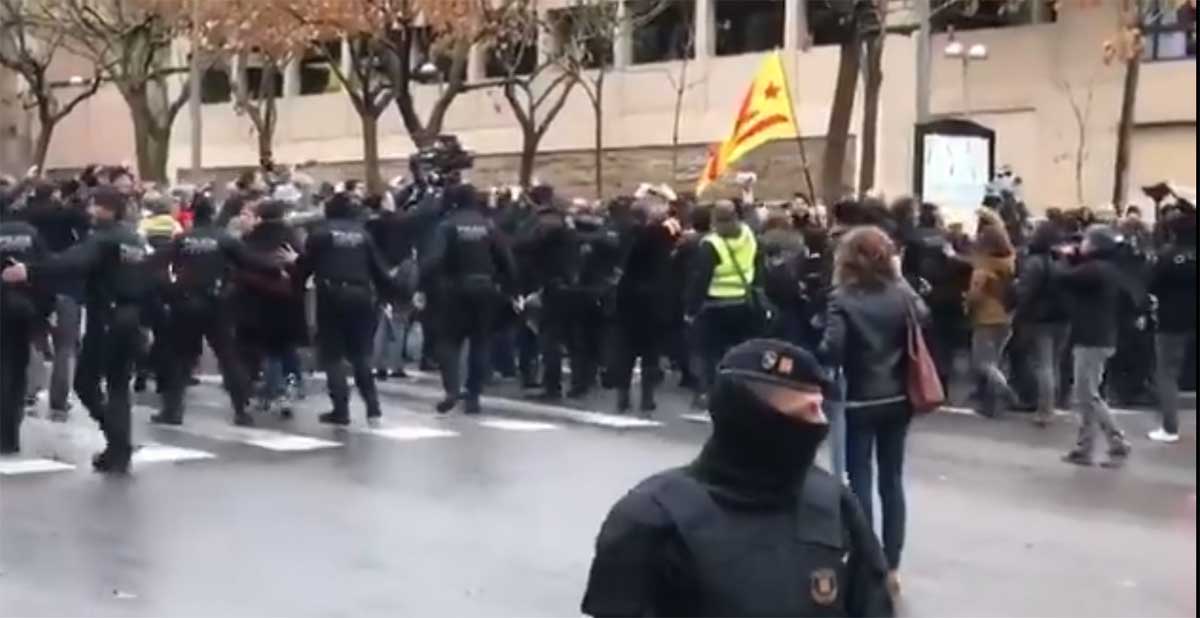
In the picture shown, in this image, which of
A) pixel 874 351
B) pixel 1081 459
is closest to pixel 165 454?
pixel 1081 459

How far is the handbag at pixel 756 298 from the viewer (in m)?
17.2

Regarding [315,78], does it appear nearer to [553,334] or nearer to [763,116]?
[763,116]

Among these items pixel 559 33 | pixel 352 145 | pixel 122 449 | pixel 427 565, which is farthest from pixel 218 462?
pixel 352 145

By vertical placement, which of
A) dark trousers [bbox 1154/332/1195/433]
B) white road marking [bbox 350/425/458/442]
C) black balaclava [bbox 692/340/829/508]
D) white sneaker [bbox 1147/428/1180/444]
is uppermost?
black balaclava [bbox 692/340/829/508]

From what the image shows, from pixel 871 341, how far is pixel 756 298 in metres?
7.68

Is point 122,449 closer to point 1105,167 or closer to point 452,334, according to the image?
point 452,334

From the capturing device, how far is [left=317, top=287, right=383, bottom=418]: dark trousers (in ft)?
54.2

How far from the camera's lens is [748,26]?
4803cm

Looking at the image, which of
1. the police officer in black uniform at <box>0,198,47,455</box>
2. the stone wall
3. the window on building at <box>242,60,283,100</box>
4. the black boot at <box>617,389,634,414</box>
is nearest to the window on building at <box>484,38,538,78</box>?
the stone wall

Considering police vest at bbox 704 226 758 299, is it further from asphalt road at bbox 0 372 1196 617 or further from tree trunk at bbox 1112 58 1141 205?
tree trunk at bbox 1112 58 1141 205

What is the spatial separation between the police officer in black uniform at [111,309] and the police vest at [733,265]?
488cm

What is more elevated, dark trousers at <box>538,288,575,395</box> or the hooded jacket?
the hooded jacket

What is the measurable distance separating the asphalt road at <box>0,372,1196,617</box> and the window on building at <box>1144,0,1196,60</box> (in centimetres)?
1684

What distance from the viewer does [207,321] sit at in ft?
53.6
